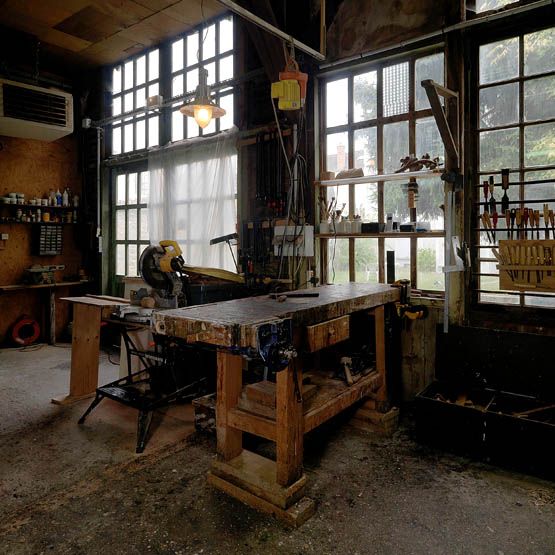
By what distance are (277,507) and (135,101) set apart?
5.43m

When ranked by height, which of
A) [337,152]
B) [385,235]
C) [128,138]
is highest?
[128,138]

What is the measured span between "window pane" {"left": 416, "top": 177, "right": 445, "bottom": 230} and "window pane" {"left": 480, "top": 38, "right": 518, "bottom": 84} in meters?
0.77

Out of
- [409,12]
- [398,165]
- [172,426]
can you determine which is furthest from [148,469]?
[409,12]

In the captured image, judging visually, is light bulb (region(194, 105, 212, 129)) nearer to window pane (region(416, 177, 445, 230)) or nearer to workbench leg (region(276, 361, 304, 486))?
window pane (region(416, 177, 445, 230))

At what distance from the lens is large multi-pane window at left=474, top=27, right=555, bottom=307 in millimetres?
2910

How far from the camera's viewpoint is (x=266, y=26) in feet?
9.36

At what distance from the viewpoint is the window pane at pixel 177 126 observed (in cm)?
526

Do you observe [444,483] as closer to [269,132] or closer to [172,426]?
[172,426]

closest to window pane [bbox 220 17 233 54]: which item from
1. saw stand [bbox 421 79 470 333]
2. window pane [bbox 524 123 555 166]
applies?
saw stand [bbox 421 79 470 333]

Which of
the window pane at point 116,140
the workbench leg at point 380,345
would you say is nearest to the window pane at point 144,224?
the window pane at point 116,140

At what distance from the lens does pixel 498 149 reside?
3.10 m

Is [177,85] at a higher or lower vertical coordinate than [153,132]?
higher

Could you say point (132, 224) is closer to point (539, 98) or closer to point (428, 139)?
point (428, 139)

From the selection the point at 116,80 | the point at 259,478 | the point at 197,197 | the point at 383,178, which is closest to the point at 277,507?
the point at 259,478
